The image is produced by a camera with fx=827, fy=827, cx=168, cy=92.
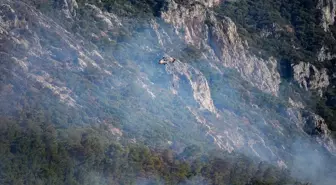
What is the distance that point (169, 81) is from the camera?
114 meters

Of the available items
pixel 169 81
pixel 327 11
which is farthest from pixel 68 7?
pixel 327 11

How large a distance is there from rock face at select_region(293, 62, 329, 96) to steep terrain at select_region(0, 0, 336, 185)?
24 cm

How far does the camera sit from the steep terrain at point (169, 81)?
97625 millimetres

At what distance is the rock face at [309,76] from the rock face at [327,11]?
20.6 m

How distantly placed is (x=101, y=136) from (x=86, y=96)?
28.1 ft

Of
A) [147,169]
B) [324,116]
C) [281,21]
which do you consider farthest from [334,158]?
[147,169]

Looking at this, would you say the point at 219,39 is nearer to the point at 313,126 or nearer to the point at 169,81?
the point at 169,81

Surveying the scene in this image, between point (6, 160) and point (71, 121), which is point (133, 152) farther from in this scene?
point (6, 160)

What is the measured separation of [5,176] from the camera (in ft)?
269

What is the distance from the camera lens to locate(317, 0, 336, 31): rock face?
169500 millimetres

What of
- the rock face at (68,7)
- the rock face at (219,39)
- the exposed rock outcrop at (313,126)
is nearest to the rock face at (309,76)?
the rock face at (219,39)

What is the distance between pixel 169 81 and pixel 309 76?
4255 centimetres

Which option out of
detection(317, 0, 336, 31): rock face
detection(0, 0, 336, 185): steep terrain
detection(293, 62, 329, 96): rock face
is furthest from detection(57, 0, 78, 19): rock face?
detection(317, 0, 336, 31): rock face

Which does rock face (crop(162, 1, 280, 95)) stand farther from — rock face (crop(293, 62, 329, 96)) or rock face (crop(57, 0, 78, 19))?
rock face (crop(57, 0, 78, 19))
